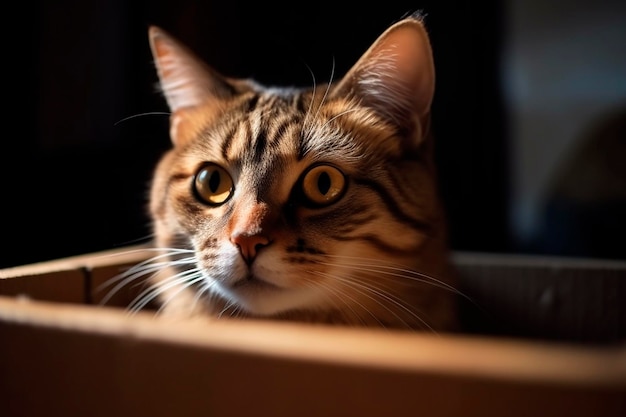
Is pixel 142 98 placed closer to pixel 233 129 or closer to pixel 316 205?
pixel 233 129

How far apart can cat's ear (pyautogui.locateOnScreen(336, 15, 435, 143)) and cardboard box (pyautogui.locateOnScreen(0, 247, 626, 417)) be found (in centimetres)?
60

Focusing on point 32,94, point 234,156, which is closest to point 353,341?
point 234,156

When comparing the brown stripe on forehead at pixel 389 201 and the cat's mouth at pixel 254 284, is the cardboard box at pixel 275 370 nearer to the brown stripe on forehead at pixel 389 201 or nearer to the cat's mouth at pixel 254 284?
the cat's mouth at pixel 254 284

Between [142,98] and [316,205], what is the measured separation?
1.19 meters

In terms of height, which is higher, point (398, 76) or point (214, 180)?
point (398, 76)

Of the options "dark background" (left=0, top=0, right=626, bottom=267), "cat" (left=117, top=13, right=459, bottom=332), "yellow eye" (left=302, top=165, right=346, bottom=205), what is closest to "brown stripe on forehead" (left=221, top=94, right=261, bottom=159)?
"cat" (left=117, top=13, right=459, bottom=332)

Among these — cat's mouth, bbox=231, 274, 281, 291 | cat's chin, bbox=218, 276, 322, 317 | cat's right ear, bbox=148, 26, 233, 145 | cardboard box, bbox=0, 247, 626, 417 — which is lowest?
cat's chin, bbox=218, 276, 322, 317

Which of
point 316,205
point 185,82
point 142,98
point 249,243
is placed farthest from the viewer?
point 142,98

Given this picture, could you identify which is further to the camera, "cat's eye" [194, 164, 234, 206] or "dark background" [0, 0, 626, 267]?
"dark background" [0, 0, 626, 267]

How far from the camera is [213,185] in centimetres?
107

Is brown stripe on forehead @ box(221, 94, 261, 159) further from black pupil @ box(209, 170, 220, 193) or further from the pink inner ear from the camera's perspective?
the pink inner ear

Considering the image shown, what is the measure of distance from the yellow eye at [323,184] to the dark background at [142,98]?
0.54 meters

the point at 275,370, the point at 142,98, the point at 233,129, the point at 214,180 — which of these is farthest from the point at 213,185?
the point at 142,98

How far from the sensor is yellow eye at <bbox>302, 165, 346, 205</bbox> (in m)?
0.99
